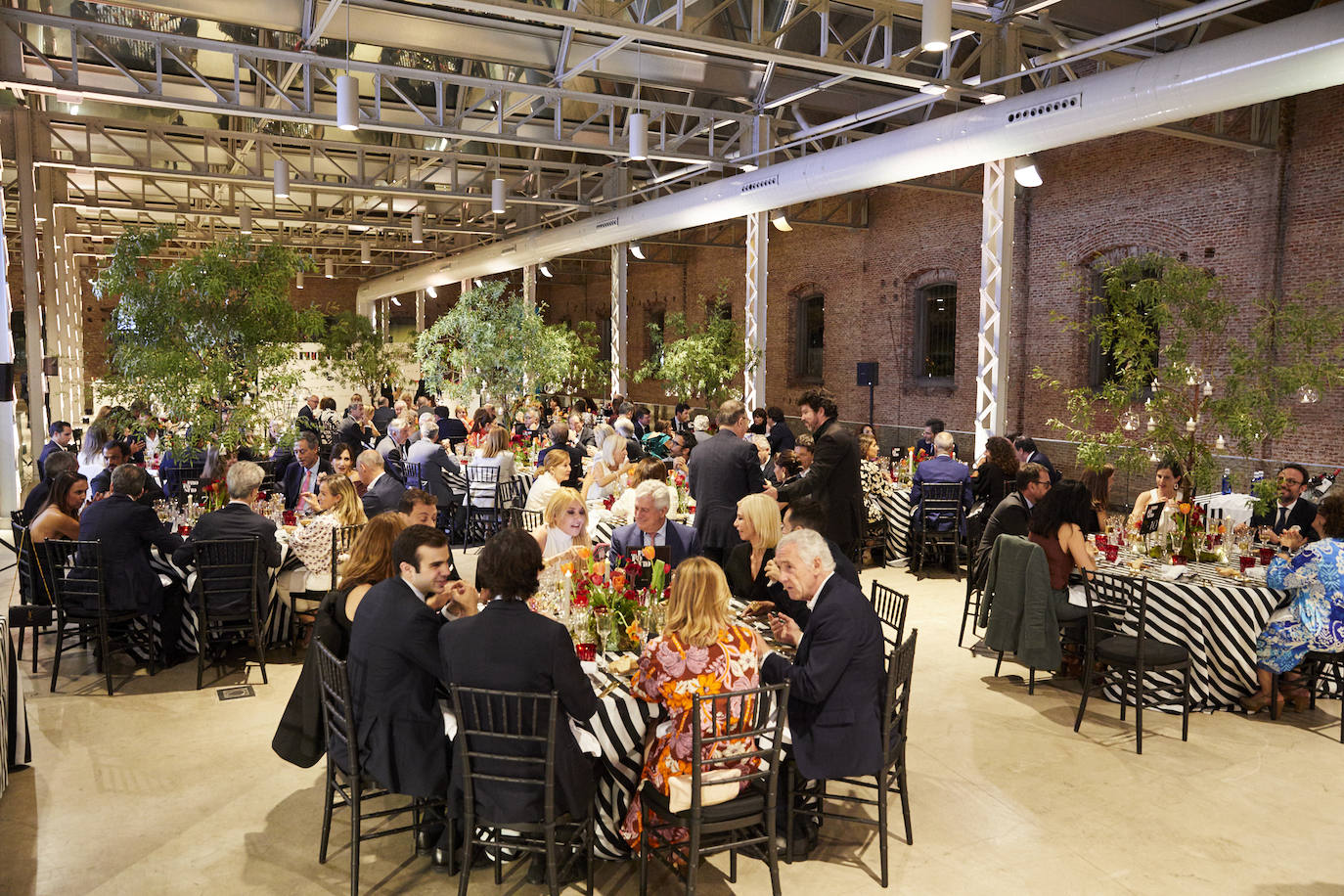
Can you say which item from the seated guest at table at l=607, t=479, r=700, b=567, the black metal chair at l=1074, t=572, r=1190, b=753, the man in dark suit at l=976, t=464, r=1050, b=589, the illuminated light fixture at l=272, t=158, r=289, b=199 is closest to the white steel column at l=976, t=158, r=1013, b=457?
the man in dark suit at l=976, t=464, r=1050, b=589

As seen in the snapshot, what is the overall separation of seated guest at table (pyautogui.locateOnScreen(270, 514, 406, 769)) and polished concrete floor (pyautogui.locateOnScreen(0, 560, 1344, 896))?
16.6 inches

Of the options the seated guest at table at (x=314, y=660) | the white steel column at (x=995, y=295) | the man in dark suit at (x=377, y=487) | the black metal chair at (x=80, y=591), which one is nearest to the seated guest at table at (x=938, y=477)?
the white steel column at (x=995, y=295)

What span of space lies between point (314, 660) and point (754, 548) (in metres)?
2.22

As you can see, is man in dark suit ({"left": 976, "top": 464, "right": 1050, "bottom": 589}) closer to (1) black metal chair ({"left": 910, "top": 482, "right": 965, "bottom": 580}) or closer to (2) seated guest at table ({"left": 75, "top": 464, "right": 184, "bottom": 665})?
(1) black metal chair ({"left": 910, "top": 482, "right": 965, "bottom": 580})

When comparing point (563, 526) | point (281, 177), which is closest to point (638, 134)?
point (281, 177)

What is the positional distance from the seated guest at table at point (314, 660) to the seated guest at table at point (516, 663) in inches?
31.1

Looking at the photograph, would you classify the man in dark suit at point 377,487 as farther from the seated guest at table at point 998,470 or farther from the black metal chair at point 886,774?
the seated guest at table at point 998,470

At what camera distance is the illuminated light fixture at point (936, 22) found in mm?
6238

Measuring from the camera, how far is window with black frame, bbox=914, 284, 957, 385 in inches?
619

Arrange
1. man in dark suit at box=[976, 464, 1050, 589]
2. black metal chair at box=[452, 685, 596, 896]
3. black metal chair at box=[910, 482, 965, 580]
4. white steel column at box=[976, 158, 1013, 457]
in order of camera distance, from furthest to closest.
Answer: white steel column at box=[976, 158, 1013, 457], black metal chair at box=[910, 482, 965, 580], man in dark suit at box=[976, 464, 1050, 589], black metal chair at box=[452, 685, 596, 896]

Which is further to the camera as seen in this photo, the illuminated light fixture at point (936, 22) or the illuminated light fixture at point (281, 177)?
the illuminated light fixture at point (281, 177)

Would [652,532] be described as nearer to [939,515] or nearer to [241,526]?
[241,526]

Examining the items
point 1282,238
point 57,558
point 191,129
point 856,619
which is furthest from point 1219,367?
point 191,129

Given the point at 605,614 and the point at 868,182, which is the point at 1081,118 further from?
the point at 605,614
